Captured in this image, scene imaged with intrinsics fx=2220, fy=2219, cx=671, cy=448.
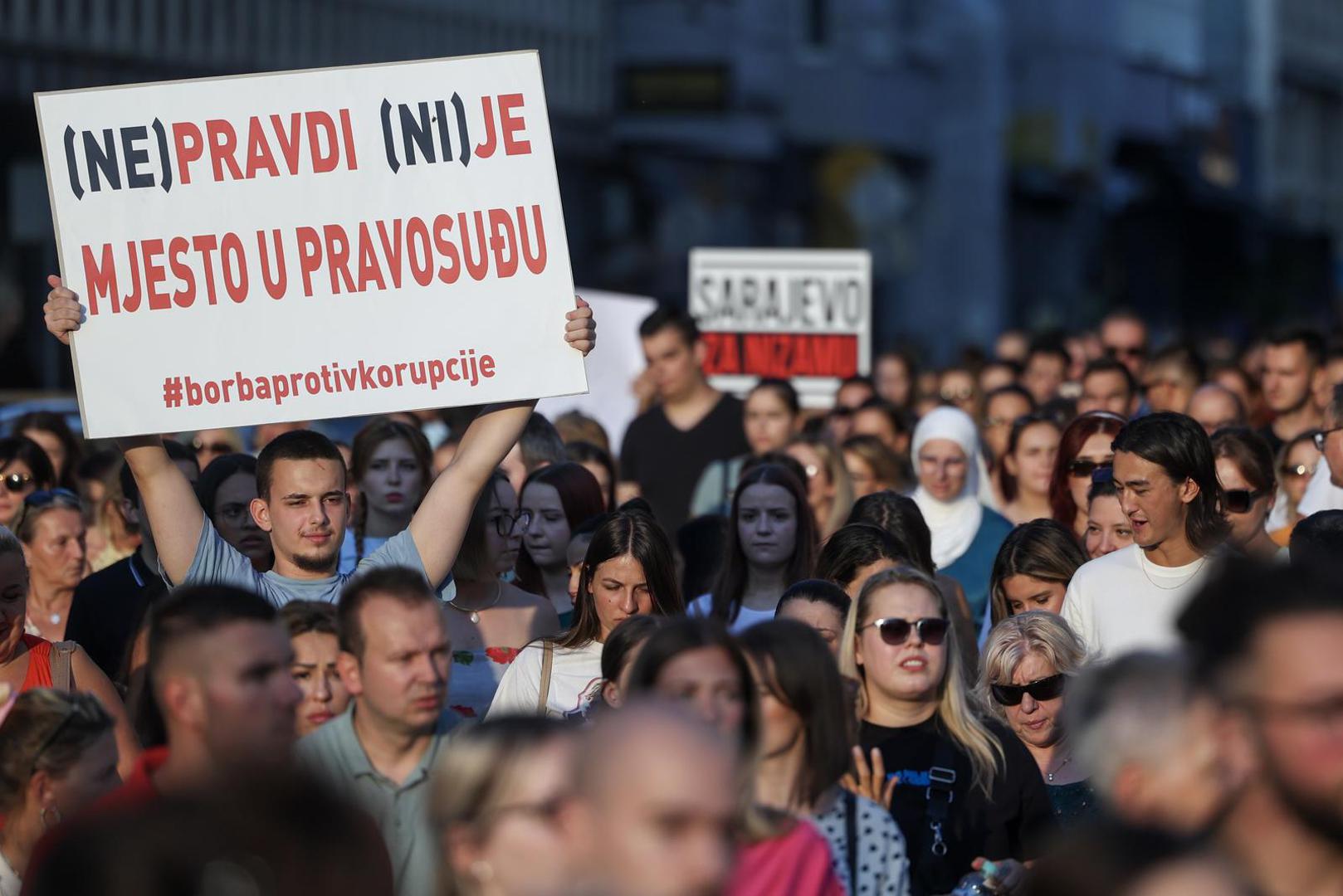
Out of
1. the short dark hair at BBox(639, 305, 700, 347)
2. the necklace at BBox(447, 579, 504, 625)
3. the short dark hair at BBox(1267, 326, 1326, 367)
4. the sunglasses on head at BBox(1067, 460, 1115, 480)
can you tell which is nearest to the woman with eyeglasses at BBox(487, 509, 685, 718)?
the necklace at BBox(447, 579, 504, 625)

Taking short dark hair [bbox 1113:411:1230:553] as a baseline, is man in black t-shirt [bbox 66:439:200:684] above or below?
below

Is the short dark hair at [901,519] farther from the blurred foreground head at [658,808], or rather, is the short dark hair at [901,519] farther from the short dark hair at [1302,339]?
the blurred foreground head at [658,808]

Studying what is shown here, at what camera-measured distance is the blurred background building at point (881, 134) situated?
2162cm

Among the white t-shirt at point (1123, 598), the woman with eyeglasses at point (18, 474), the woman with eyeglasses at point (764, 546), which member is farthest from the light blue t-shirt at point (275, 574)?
the woman with eyeglasses at point (18, 474)

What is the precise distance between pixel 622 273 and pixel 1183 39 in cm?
2321

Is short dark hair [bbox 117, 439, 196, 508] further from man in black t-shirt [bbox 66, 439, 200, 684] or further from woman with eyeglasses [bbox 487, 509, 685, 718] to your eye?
woman with eyeglasses [bbox 487, 509, 685, 718]

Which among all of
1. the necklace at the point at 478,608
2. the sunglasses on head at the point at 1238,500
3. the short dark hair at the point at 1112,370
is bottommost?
the necklace at the point at 478,608

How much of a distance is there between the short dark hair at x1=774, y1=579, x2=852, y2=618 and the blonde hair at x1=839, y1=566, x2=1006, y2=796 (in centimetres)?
61

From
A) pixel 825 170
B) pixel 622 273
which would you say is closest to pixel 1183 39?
pixel 825 170

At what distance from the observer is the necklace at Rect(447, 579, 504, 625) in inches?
282

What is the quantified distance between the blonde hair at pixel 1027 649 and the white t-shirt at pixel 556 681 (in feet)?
3.55

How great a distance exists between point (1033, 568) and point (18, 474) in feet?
13.1

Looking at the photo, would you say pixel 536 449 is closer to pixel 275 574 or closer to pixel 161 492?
pixel 275 574

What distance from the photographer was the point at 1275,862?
3725 mm
